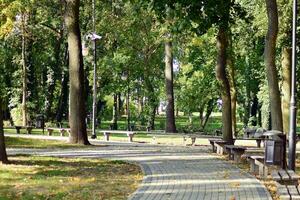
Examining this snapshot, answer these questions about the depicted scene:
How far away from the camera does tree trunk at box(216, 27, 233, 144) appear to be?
21.8m

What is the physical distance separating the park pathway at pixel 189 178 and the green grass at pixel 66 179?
1.67 ft

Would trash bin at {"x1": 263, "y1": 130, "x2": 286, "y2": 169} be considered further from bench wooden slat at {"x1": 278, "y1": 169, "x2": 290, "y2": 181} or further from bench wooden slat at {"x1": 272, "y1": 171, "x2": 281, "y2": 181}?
bench wooden slat at {"x1": 272, "y1": 171, "x2": 281, "y2": 181}

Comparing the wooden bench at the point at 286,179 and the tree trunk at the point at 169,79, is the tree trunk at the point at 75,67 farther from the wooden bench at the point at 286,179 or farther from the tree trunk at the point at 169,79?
the tree trunk at the point at 169,79

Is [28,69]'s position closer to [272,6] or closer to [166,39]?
[166,39]

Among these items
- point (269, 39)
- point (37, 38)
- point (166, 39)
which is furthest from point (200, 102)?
point (269, 39)

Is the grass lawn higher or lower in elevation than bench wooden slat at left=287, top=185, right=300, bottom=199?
lower

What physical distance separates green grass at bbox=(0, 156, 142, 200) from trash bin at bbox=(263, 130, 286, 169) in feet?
10.6

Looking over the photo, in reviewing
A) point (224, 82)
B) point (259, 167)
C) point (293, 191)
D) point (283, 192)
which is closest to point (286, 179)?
point (293, 191)

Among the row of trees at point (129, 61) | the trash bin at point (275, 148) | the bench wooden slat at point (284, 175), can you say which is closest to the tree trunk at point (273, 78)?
the trash bin at point (275, 148)

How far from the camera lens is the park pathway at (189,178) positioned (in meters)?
11.0

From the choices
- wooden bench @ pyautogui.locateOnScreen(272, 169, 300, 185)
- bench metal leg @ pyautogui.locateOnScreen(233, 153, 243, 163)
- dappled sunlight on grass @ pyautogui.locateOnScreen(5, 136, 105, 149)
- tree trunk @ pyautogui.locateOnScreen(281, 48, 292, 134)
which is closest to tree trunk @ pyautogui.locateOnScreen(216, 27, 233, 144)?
bench metal leg @ pyautogui.locateOnScreen(233, 153, 243, 163)

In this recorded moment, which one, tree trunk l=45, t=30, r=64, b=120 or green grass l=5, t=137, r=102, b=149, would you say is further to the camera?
tree trunk l=45, t=30, r=64, b=120

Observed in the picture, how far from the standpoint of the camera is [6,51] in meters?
48.8

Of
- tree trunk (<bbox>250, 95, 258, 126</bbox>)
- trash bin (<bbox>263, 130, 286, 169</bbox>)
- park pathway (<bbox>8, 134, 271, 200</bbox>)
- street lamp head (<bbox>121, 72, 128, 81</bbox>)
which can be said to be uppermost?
street lamp head (<bbox>121, 72, 128, 81</bbox>)
